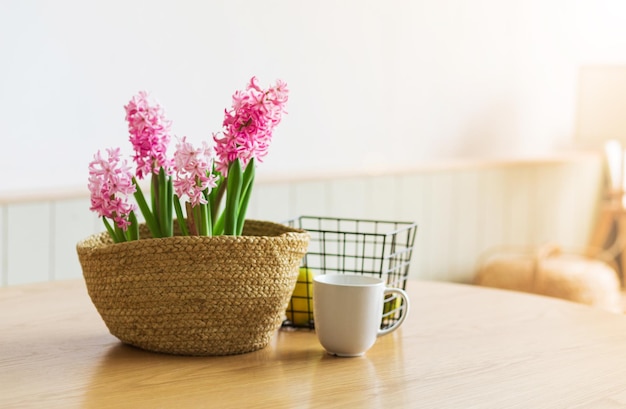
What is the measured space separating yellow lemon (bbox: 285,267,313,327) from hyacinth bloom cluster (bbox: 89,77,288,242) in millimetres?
169

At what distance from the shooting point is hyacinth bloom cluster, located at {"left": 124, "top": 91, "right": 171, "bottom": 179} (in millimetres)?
1109

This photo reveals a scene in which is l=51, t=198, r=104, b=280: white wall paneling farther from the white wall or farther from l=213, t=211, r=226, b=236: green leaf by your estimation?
l=213, t=211, r=226, b=236: green leaf

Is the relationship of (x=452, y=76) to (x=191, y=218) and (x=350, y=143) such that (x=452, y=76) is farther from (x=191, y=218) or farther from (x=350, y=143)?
(x=191, y=218)

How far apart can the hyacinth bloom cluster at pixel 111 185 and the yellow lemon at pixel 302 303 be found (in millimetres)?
299

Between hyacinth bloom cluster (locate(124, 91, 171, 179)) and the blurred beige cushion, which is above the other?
hyacinth bloom cluster (locate(124, 91, 171, 179))

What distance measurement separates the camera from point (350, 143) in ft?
9.35

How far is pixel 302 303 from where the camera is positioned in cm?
132

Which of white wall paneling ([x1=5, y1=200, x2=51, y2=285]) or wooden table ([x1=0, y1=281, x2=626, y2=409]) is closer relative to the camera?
wooden table ([x1=0, y1=281, x2=626, y2=409])

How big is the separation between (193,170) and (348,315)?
0.84ft

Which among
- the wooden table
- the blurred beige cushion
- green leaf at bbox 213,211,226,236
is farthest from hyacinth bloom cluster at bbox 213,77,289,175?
the blurred beige cushion

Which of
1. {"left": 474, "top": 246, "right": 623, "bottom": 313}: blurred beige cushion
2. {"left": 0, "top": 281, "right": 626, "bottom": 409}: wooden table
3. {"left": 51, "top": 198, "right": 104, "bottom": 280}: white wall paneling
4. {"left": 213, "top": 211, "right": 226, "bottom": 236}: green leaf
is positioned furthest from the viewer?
{"left": 474, "top": 246, "right": 623, "bottom": 313}: blurred beige cushion

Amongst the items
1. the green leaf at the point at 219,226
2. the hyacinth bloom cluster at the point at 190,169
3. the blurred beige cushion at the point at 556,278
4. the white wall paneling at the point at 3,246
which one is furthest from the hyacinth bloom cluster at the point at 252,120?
the blurred beige cushion at the point at 556,278

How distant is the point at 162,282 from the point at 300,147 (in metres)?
1.62

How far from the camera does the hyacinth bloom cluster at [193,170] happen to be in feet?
3.55
